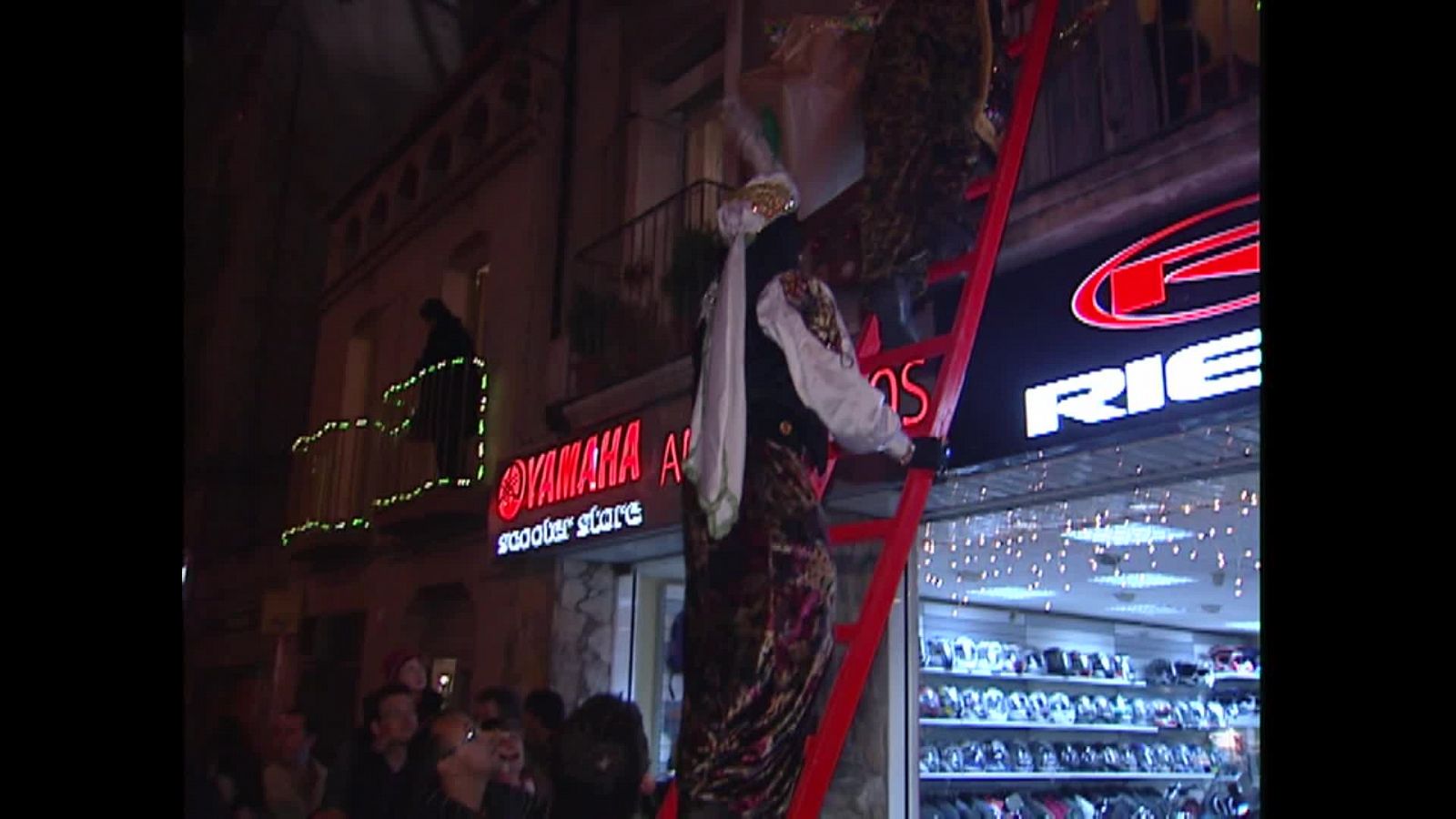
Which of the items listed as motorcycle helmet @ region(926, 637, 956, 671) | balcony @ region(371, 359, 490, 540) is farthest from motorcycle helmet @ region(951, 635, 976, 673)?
balcony @ region(371, 359, 490, 540)

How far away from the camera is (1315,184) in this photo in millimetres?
1153

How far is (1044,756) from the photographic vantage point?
177 inches

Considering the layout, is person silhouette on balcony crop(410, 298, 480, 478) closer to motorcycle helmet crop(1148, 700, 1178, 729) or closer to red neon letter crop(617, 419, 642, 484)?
red neon letter crop(617, 419, 642, 484)

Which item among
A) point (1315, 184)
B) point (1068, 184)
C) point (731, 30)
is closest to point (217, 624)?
point (731, 30)

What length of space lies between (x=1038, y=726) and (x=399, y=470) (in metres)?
2.62

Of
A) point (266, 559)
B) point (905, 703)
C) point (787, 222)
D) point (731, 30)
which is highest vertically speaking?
point (731, 30)

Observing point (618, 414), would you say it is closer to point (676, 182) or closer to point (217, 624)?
point (676, 182)

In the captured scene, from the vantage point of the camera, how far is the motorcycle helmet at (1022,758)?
14.3 feet

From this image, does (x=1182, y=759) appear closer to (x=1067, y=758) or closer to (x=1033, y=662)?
(x=1067, y=758)

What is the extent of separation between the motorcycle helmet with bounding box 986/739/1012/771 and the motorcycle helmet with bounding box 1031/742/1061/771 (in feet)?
0.69

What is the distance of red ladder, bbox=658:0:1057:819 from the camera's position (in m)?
1.69

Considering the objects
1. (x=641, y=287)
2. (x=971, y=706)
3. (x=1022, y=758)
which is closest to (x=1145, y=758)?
(x=1022, y=758)

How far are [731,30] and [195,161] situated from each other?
1.41 metres

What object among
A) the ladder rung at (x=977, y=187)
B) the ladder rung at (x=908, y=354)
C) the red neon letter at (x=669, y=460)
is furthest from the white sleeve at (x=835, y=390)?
the red neon letter at (x=669, y=460)
